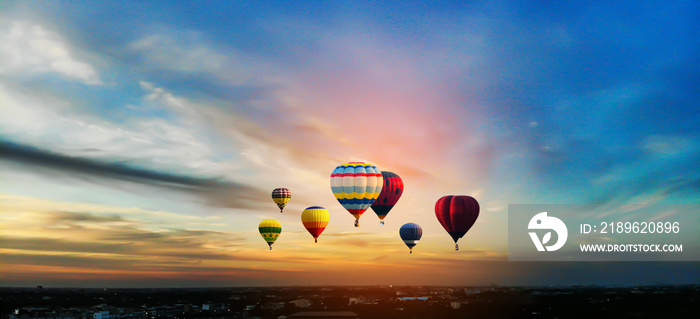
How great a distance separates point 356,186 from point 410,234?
18720mm

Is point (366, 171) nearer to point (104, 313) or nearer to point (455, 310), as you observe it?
point (455, 310)

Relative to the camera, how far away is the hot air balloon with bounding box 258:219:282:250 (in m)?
78.5

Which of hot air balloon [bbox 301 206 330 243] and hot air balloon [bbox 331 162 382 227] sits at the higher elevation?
hot air balloon [bbox 331 162 382 227]

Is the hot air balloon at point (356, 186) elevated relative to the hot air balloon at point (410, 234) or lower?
elevated

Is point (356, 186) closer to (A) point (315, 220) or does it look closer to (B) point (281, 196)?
(A) point (315, 220)

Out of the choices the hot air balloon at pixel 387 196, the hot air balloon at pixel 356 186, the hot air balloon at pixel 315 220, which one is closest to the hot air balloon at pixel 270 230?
the hot air balloon at pixel 315 220

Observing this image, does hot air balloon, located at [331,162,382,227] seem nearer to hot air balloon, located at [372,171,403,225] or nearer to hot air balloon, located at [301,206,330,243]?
hot air balloon, located at [372,171,403,225]

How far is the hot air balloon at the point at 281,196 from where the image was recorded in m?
75.1

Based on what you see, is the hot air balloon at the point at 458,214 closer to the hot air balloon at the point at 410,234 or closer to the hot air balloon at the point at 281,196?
the hot air balloon at the point at 410,234

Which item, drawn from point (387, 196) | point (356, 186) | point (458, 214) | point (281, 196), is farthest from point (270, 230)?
point (458, 214)

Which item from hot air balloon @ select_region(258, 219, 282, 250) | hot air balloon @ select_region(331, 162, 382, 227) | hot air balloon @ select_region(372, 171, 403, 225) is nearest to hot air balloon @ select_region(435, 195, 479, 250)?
hot air balloon @ select_region(372, 171, 403, 225)

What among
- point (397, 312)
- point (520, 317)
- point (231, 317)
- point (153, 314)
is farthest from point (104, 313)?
point (520, 317)

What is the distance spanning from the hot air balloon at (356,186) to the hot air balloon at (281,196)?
18.8 m

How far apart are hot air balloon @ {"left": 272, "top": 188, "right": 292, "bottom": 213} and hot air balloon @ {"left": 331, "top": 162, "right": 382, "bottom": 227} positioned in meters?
18.8
